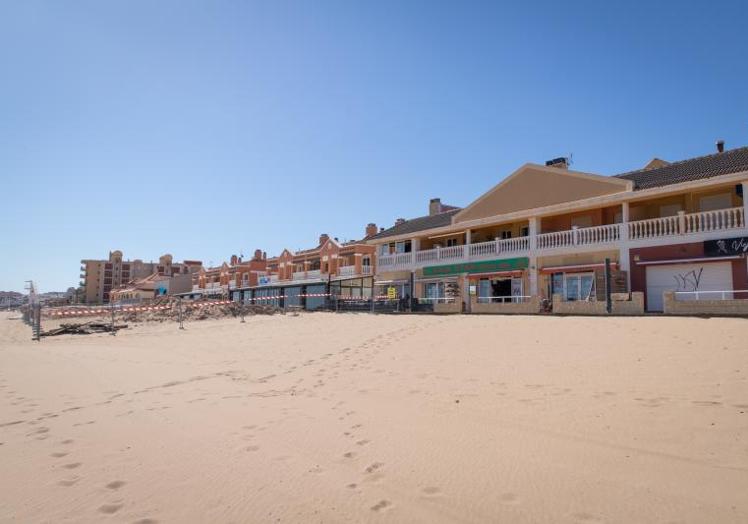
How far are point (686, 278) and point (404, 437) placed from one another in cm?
1882

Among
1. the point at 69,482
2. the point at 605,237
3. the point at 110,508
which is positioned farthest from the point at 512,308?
the point at 110,508

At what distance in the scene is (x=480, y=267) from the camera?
27.6m

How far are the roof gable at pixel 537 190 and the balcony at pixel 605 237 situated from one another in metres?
1.78

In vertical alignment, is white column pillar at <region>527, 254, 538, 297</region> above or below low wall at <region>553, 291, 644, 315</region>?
above

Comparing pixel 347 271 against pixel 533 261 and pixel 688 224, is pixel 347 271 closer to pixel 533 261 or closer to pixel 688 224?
pixel 533 261

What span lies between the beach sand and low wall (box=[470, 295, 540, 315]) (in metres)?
8.53

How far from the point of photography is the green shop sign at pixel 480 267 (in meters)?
25.7

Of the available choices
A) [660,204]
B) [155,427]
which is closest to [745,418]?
[155,427]

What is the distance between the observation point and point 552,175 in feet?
83.2

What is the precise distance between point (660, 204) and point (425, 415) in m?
20.4

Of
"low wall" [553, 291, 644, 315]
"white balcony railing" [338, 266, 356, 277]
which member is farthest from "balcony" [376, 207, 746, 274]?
"white balcony railing" [338, 266, 356, 277]

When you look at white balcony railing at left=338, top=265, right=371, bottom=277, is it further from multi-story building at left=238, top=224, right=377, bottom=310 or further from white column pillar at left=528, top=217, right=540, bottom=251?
white column pillar at left=528, top=217, right=540, bottom=251

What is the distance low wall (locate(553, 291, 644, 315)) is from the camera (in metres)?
16.3

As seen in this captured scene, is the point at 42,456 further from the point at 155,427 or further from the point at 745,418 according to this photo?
the point at 745,418
